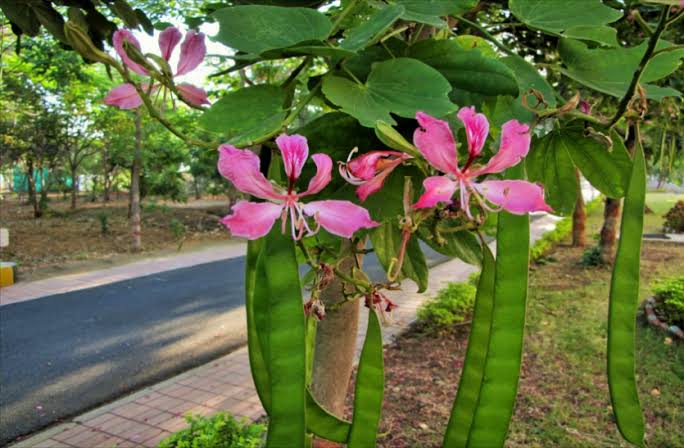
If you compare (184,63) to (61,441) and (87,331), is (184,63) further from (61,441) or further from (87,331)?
(87,331)

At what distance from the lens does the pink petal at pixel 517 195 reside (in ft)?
1.50

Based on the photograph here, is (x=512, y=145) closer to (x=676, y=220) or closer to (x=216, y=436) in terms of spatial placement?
(x=216, y=436)

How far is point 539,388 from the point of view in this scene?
4816mm

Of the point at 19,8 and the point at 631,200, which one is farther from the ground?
the point at 19,8

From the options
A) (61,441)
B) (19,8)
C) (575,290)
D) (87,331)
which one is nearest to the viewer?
(19,8)

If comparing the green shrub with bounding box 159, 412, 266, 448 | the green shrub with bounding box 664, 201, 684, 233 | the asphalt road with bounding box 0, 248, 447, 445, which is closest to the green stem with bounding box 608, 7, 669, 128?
the green shrub with bounding box 159, 412, 266, 448

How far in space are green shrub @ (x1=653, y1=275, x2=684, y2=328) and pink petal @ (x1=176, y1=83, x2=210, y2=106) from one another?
663cm

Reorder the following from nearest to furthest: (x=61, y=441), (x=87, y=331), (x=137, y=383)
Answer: (x=61, y=441), (x=137, y=383), (x=87, y=331)

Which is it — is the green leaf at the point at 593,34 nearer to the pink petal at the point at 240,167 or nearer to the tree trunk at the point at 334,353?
the pink petal at the point at 240,167

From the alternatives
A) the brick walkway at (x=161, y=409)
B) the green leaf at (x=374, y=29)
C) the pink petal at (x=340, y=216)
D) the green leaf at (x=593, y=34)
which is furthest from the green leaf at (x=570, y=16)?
the brick walkway at (x=161, y=409)

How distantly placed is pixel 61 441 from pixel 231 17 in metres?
4.37

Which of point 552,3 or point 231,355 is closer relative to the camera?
point 552,3

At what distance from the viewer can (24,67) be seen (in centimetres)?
993

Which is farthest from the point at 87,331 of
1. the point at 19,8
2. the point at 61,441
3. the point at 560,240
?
the point at 560,240
